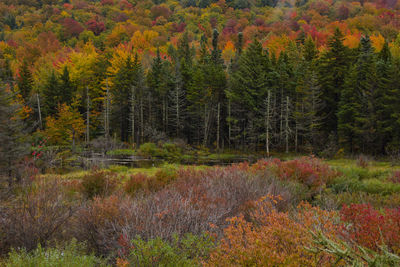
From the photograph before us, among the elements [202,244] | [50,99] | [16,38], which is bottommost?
[202,244]

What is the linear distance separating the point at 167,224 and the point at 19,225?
8.17 feet

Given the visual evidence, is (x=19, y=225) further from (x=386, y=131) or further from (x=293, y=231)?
(x=386, y=131)

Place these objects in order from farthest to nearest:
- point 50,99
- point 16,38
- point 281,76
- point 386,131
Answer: point 16,38
point 50,99
point 281,76
point 386,131

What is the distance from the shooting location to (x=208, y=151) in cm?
3152

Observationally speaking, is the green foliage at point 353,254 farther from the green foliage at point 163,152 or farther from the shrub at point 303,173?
the green foliage at point 163,152

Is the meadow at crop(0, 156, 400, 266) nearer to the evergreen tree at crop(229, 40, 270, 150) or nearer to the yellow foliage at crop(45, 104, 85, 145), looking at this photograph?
the evergreen tree at crop(229, 40, 270, 150)

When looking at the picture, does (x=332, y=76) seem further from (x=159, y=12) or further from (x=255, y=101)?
(x=159, y=12)

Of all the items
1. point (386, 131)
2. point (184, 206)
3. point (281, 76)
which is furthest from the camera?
point (281, 76)

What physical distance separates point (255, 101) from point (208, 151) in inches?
323

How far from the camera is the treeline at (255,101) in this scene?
80.1 feet

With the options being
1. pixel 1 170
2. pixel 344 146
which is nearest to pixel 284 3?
pixel 344 146

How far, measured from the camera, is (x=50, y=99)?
3906 cm

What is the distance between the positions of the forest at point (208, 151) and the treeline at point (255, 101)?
212 millimetres

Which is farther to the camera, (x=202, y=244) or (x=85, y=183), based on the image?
(x=85, y=183)
